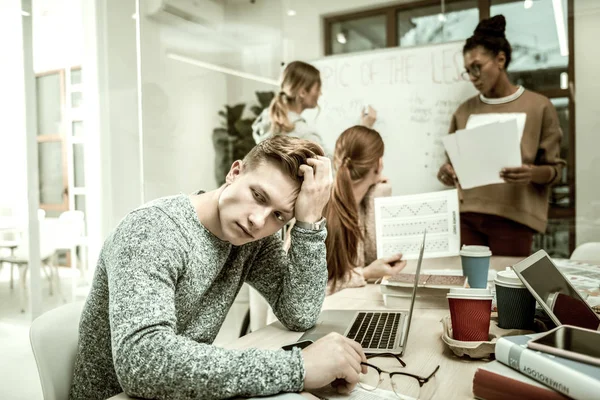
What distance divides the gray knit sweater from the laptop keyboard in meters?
0.12

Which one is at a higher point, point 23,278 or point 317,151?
point 317,151

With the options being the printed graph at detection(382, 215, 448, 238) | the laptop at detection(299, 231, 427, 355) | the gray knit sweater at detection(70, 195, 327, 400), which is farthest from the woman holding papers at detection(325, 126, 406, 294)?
the gray knit sweater at detection(70, 195, 327, 400)

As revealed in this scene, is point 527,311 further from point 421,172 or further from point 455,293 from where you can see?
point 421,172

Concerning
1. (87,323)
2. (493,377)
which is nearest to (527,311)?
(493,377)

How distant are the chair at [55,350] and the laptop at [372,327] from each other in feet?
1.67

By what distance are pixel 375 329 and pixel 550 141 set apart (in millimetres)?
2033

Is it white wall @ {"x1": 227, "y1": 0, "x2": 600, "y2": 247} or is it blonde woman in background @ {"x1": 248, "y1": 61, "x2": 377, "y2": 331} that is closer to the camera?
white wall @ {"x1": 227, "y1": 0, "x2": 600, "y2": 247}

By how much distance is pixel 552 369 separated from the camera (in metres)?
0.70

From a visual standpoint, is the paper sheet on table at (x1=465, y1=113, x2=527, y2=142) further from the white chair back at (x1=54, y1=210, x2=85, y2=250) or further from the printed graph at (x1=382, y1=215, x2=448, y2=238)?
the white chair back at (x1=54, y1=210, x2=85, y2=250)

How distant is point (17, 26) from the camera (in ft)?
7.02

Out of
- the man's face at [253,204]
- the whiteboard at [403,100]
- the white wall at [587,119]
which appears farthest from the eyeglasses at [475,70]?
the man's face at [253,204]

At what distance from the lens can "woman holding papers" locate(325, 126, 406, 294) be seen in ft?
5.74

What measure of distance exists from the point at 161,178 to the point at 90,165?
1.75 feet

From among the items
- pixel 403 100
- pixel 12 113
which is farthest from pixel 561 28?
pixel 12 113
